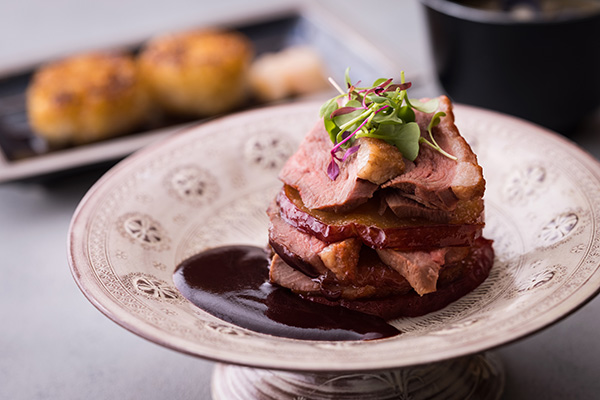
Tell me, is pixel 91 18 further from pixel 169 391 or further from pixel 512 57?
pixel 169 391

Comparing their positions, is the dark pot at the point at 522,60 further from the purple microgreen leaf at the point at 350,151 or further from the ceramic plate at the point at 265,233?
the purple microgreen leaf at the point at 350,151

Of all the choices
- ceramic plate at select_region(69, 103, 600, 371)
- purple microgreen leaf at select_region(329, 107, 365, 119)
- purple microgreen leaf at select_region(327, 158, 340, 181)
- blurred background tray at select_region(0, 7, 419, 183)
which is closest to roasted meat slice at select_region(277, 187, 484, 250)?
purple microgreen leaf at select_region(327, 158, 340, 181)

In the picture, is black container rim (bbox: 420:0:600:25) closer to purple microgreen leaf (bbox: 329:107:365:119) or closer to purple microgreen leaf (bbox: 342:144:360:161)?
purple microgreen leaf (bbox: 329:107:365:119)

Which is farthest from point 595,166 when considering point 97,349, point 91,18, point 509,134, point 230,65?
point 91,18

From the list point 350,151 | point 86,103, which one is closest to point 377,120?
point 350,151

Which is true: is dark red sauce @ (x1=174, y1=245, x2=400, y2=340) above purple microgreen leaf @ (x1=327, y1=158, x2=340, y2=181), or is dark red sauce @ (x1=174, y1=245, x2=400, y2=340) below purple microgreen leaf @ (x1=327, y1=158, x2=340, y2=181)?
below

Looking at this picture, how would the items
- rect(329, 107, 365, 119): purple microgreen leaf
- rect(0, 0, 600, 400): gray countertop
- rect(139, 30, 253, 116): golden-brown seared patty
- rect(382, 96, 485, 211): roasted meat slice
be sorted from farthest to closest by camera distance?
rect(139, 30, 253, 116): golden-brown seared patty, rect(0, 0, 600, 400): gray countertop, rect(329, 107, 365, 119): purple microgreen leaf, rect(382, 96, 485, 211): roasted meat slice

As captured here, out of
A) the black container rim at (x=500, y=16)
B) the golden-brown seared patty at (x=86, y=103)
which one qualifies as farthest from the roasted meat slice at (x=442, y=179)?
the golden-brown seared patty at (x=86, y=103)
